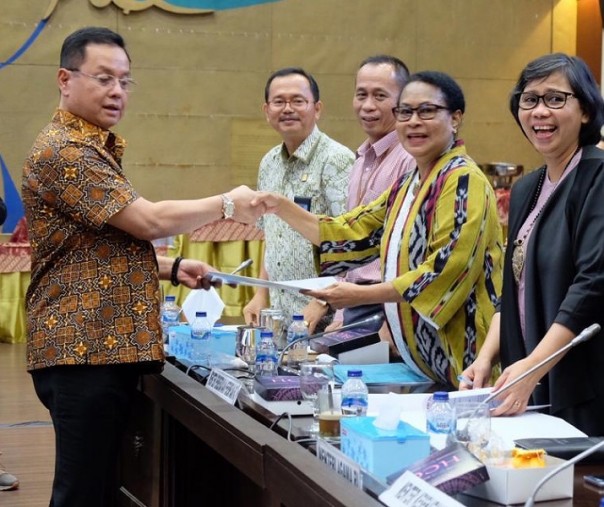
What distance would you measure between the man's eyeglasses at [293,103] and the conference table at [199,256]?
3.34 metres

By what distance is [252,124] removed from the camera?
8773 mm

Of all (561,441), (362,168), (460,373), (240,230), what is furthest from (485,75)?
(561,441)

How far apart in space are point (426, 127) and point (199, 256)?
5127mm

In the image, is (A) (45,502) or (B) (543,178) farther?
(A) (45,502)

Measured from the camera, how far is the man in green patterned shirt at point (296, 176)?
4043 mm

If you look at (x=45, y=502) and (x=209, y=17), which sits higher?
(x=209, y=17)

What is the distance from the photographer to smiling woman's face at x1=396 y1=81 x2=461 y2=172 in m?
2.86

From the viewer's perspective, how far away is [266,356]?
2854 mm

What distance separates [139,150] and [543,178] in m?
6.36

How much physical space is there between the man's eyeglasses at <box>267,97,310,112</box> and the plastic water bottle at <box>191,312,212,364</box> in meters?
1.22

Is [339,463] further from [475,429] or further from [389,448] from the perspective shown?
[475,429]

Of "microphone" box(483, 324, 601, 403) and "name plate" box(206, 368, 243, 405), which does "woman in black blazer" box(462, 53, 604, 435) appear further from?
"name plate" box(206, 368, 243, 405)

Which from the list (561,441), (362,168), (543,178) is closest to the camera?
(561,441)

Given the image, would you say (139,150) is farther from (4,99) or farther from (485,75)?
(485,75)
